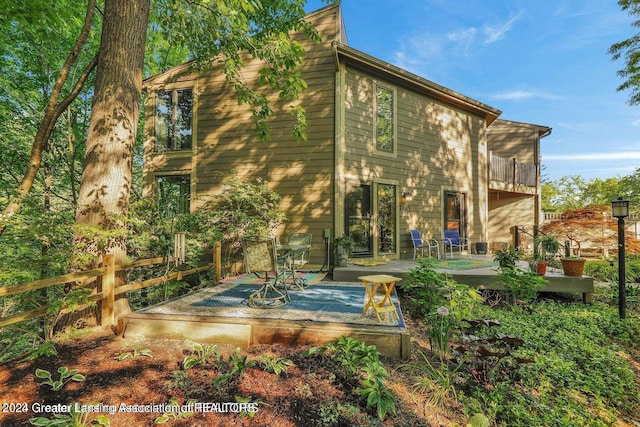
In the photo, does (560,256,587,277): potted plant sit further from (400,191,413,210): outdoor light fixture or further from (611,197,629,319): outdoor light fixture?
(400,191,413,210): outdoor light fixture

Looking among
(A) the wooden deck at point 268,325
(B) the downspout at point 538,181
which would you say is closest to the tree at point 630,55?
(B) the downspout at point 538,181

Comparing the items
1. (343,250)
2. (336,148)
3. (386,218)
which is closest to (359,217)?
(386,218)

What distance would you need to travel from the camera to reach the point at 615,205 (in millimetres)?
4969

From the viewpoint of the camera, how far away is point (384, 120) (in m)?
8.07

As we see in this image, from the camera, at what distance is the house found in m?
7.23

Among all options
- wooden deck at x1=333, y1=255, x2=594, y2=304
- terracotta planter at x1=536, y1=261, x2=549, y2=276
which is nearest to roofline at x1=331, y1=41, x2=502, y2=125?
wooden deck at x1=333, y1=255, x2=594, y2=304

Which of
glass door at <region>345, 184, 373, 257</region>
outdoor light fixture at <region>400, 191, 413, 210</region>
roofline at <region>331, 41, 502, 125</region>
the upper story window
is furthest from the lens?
the upper story window

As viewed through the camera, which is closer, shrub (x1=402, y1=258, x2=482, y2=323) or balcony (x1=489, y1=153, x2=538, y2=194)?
shrub (x1=402, y1=258, x2=482, y2=323)

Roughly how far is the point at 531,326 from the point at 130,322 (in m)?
5.69

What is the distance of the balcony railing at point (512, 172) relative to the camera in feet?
34.6

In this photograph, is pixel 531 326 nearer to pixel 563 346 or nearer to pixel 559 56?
pixel 563 346

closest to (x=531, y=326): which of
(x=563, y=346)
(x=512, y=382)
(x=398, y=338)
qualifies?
(x=563, y=346)

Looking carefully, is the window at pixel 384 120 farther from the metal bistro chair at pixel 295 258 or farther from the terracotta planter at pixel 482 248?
the terracotta planter at pixel 482 248

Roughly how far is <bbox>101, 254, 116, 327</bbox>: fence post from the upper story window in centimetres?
544
